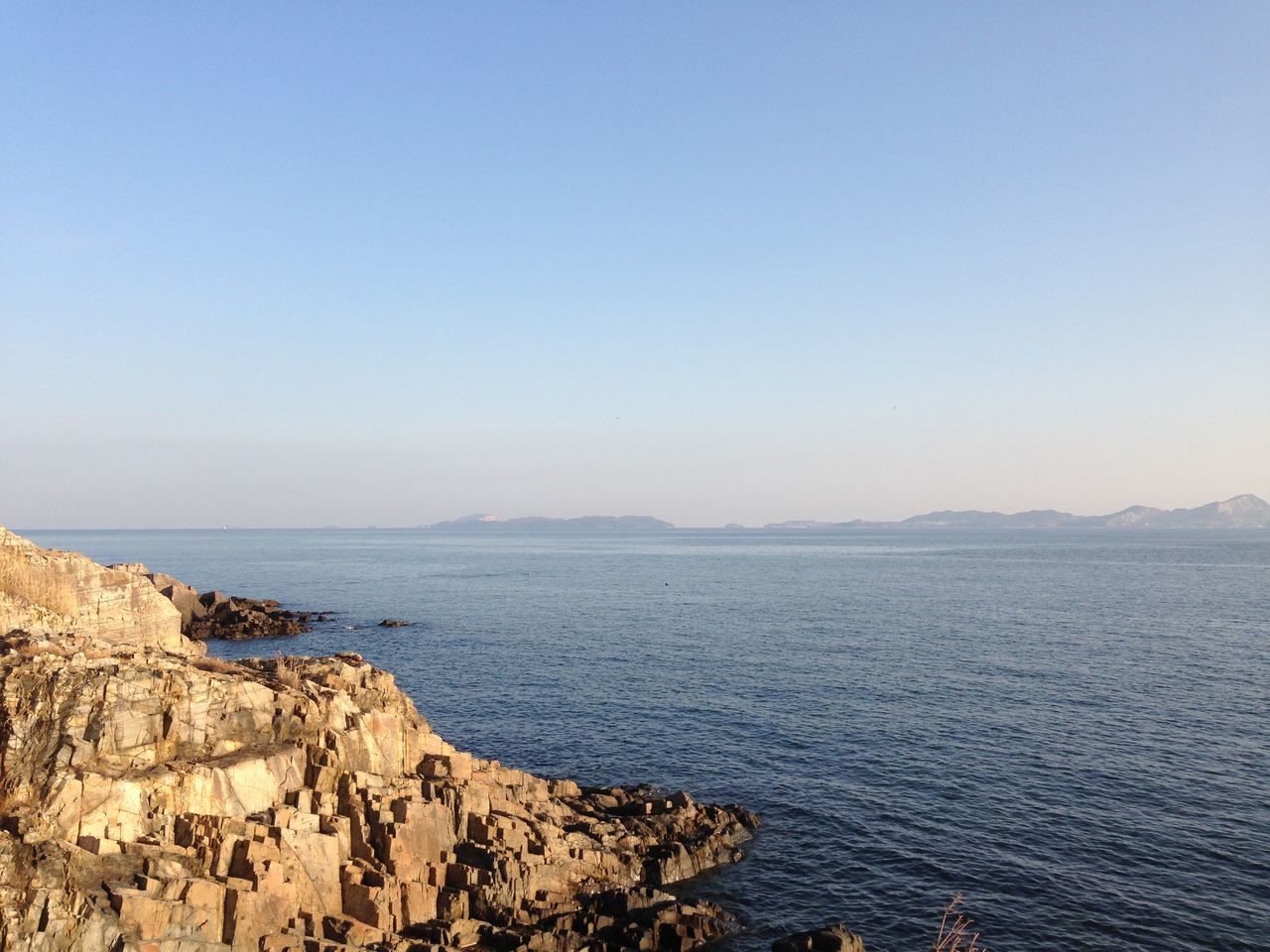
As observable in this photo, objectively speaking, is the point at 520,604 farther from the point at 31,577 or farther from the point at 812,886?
the point at 812,886

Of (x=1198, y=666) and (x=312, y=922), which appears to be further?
(x=1198, y=666)

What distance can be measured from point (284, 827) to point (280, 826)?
0.54 feet

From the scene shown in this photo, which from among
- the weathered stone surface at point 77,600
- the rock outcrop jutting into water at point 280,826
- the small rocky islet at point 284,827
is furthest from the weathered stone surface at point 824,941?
the weathered stone surface at point 77,600

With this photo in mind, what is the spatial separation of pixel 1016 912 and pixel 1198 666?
55.4 meters

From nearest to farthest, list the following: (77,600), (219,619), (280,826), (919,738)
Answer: (280,826) < (77,600) < (919,738) < (219,619)

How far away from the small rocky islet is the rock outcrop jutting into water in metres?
0.07

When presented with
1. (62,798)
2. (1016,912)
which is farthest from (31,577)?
(1016,912)

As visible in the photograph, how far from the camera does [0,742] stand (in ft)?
84.5

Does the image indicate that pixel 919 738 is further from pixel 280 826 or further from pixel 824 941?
pixel 280 826

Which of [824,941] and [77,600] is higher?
[77,600]

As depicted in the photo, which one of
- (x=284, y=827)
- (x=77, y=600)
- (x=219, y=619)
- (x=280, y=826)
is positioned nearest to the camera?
(x=280, y=826)

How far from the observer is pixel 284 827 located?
27766 millimetres

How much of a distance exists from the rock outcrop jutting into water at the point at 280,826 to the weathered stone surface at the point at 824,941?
3.13 m

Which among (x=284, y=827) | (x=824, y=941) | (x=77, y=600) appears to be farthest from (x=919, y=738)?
(x=77, y=600)
